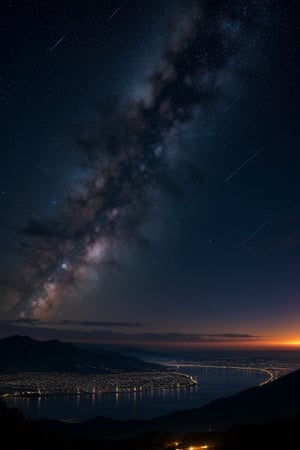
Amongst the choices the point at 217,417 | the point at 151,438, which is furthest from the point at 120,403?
the point at 151,438

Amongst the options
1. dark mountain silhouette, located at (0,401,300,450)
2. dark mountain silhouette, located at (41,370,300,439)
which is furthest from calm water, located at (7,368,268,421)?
dark mountain silhouette, located at (0,401,300,450)

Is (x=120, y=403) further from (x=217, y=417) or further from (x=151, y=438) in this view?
(x=151, y=438)

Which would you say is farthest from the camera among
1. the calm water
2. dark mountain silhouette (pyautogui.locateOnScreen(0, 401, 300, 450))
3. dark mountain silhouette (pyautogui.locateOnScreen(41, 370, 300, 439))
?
the calm water

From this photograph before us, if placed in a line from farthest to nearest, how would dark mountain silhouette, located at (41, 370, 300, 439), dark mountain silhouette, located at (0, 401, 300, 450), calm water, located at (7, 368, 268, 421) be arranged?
calm water, located at (7, 368, 268, 421) < dark mountain silhouette, located at (41, 370, 300, 439) < dark mountain silhouette, located at (0, 401, 300, 450)

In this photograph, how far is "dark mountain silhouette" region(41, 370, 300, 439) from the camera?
85.9 meters

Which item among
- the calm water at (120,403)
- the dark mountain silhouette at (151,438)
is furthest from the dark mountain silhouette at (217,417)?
the calm water at (120,403)

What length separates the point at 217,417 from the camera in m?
97.2

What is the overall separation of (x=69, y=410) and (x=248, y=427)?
288ft

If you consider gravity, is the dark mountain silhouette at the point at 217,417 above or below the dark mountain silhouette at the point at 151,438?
below

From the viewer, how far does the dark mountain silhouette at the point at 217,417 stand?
282ft

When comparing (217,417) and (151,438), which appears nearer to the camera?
(151,438)

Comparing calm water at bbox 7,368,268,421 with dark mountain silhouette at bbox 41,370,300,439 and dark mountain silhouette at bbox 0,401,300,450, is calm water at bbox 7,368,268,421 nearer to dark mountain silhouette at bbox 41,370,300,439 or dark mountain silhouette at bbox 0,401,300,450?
dark mountain silhouette at bbox 41,370,300,439

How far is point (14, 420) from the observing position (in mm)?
34500

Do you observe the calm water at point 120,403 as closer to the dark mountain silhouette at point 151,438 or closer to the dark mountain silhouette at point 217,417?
the dark mountain silhouette at point 217,417
